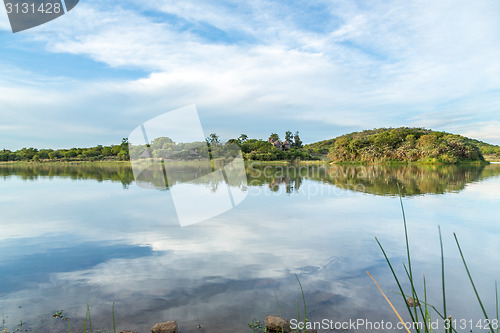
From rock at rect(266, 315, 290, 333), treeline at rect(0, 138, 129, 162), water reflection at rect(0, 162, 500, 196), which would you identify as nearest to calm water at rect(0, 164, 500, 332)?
rock at rect(266, 315, 290, 333)

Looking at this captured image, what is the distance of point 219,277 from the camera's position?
13.4ft

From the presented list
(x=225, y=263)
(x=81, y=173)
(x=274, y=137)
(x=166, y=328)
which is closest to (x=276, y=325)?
(x=166, y=328)

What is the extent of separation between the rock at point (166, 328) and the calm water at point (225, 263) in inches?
4.6

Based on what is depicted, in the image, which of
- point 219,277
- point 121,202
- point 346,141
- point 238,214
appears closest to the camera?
point 219,277

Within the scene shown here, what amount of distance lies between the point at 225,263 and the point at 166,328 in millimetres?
1857

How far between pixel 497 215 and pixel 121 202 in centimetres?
1191

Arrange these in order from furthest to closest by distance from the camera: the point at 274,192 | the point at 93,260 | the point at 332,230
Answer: the point at 274,192 < the point at 332,230 < the point at 93,260

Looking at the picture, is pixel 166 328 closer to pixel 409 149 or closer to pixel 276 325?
pixel 276 325

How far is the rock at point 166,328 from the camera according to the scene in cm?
281

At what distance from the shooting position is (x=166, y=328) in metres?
2.83

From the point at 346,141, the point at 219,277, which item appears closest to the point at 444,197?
the point at 219,277

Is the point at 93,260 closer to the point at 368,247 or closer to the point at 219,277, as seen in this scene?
the point at 219,277

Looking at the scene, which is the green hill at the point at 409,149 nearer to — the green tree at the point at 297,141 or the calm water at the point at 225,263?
the green tree at the point at 297,141

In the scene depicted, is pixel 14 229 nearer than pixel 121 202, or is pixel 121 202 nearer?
pixel 14 229
